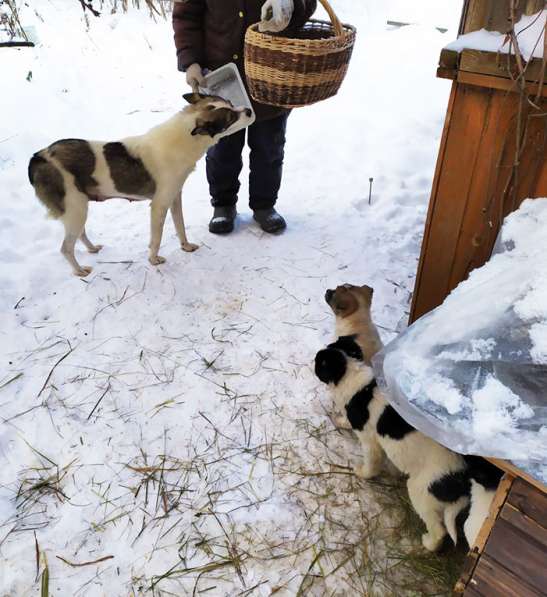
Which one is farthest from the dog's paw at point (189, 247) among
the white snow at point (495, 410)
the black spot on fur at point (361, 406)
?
the white snow at point (495, 410)

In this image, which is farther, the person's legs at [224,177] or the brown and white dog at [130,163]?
the person's legs at [224,177]

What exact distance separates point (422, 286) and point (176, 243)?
211 cm

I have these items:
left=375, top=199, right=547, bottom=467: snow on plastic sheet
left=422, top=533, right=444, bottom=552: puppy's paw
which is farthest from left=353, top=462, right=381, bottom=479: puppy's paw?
left=375, top=199, right=547, bottom=467: snow on plastic sheet

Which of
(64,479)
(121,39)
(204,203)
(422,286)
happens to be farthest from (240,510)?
(121,39)

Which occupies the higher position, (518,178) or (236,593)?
(518,178)

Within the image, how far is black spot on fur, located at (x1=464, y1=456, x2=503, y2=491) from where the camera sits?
1.80 metres

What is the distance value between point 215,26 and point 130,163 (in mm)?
1062

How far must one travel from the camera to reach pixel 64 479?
256 cm

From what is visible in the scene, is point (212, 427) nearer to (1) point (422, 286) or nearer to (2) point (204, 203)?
(1) point (422, 286)

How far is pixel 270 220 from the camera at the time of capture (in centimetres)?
428

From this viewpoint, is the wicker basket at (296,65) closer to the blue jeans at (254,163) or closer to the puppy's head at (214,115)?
the puppy's head at (214,115)

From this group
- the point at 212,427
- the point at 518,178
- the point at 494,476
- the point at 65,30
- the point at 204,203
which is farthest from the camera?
the point at 65,30

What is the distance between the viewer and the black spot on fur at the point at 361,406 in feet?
7.35

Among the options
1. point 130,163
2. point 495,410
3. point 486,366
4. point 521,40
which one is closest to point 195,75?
point 130,163
